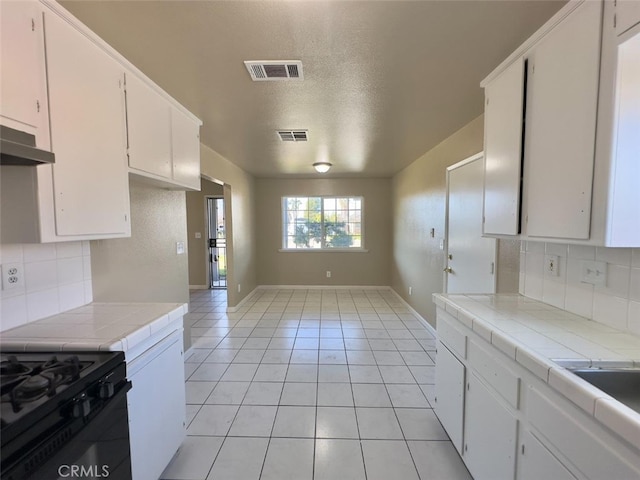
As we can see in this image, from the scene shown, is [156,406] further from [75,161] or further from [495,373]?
[495,373]

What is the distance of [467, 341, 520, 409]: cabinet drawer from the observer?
121 cm

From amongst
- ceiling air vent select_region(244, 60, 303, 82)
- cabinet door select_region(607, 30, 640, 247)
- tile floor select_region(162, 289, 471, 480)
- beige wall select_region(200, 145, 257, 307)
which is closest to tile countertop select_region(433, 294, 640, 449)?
cabinet door select_region(607, 30, 640, 247)

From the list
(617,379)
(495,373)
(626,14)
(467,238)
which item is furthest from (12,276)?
(467,238)

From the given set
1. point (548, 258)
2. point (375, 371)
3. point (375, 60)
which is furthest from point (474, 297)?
point (375, 60)

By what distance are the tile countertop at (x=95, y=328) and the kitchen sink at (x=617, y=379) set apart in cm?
180

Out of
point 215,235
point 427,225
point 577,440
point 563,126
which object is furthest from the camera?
point 215,235

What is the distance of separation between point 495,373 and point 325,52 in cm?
187

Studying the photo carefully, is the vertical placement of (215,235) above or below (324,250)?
above

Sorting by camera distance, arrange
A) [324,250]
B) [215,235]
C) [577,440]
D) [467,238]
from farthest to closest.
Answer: [215,235]
[324,250]
[467,238]
[577,440]

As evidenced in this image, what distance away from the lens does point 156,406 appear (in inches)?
59.3

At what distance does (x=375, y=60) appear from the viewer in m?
1.71

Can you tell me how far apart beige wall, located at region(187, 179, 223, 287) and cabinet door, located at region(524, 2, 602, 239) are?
5.98 meters

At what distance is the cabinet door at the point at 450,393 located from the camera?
1.68 m

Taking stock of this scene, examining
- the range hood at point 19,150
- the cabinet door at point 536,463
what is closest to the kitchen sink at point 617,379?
the cabinet door at point 536,463
